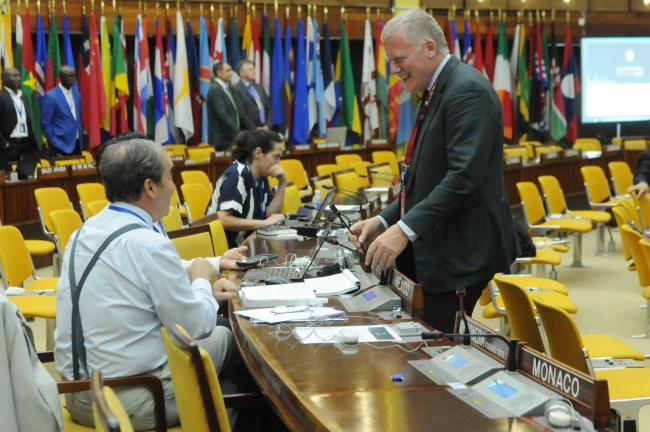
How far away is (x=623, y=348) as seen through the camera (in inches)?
167

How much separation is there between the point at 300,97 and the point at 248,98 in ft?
5.12

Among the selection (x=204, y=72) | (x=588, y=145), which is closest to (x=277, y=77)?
(x=204, y=72)

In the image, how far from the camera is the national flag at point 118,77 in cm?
1107

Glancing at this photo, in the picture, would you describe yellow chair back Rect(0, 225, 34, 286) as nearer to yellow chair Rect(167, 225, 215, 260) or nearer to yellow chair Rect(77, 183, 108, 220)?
yellow chair Rect(167, 225, 215, 260)

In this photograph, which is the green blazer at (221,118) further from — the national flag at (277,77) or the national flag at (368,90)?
the national flag at (368,90)

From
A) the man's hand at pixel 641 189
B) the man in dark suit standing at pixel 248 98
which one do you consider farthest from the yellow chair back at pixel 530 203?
the man in dark suit standing at pixel 248 98

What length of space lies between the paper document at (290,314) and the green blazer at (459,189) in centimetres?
32

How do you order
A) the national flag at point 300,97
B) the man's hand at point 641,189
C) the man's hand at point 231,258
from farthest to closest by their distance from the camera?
the national flag at point 300,97 < the man's hand at point 641,189 < the man's hand at point 231,258

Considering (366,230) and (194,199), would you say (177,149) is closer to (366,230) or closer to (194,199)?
(194,199)

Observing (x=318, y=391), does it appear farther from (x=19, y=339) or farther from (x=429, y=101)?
(x=429, y=101)

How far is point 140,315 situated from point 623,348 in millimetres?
2257

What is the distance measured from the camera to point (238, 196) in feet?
20.0

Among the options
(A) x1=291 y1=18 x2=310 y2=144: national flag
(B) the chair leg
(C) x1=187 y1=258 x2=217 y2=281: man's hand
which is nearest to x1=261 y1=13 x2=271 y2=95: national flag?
(A) x1=291 y1=18 x2=310 y2=144: national flag

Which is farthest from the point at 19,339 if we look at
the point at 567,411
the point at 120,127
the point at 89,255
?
the point at 120,127
